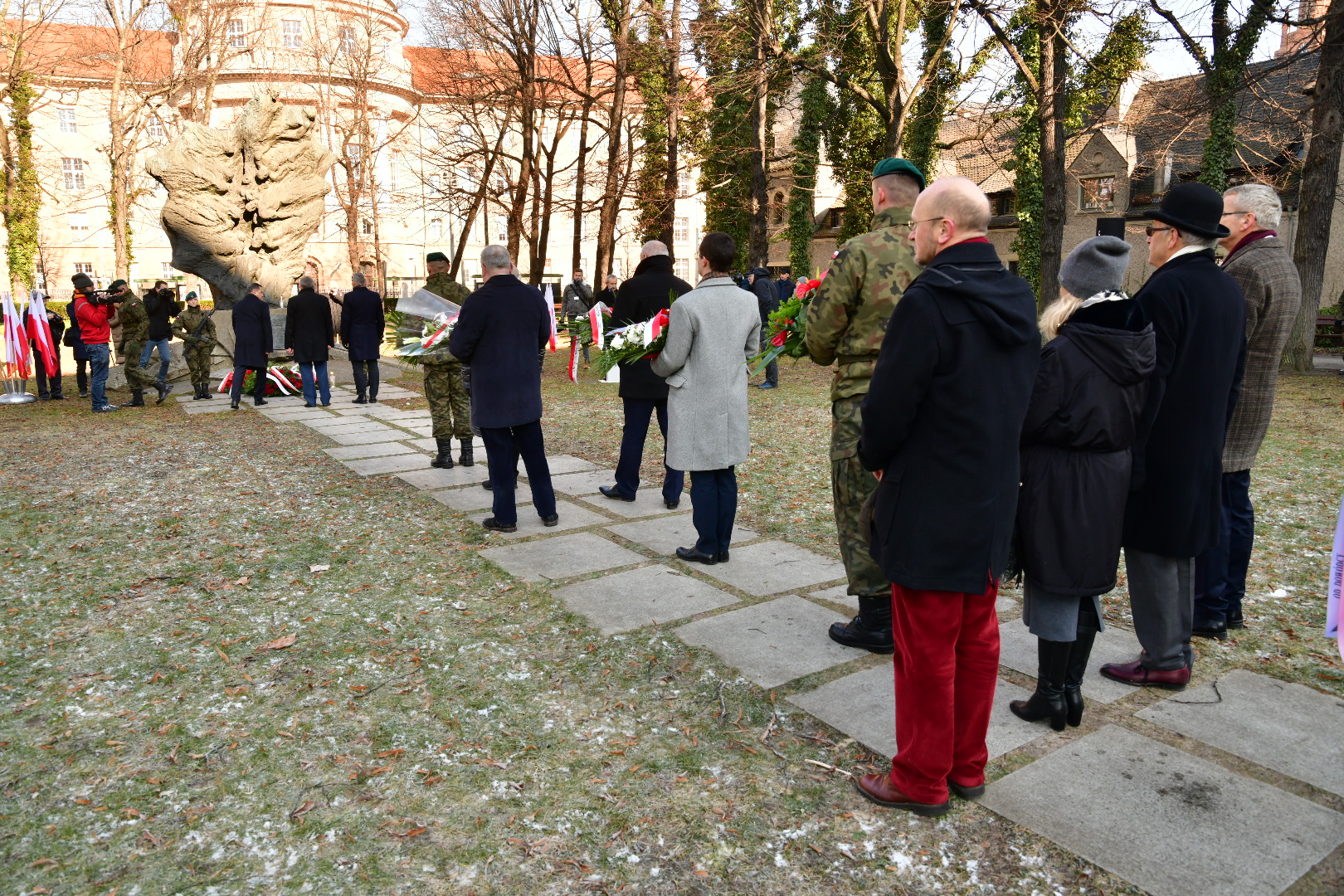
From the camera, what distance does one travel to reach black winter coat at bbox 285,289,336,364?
43.1 ft

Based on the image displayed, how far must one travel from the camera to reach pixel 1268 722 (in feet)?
11.3

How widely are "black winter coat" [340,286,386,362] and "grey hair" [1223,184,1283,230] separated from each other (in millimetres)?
10727

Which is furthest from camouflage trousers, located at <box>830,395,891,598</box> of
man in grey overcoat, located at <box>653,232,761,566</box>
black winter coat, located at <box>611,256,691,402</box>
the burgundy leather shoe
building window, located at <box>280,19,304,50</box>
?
building window, located at <box>280,19,304,50</box>

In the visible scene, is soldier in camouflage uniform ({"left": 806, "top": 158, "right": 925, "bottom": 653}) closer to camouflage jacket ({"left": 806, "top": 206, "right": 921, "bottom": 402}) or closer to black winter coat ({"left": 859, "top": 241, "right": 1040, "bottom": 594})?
camouflage jacket ({"left": 806, "top": 206, "right": 921, "bottom": 402})

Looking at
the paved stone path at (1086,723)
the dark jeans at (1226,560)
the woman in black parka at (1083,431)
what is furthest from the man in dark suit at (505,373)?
the dark jeans at (1226,560)

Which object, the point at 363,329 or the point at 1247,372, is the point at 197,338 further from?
the point at 1247,372

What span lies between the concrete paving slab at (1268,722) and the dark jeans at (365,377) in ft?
39.1

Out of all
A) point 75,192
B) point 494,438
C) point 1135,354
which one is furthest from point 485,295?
point 75,192

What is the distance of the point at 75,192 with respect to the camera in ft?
173

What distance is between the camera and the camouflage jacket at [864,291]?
149 inches

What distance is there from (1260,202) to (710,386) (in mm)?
2875

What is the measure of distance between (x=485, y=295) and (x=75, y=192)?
195ft

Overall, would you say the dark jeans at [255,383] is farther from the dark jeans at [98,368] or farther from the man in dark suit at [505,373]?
the man in dark suit at [505,373]

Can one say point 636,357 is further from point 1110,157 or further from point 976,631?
point 1110,157
